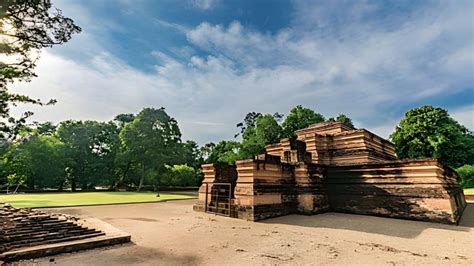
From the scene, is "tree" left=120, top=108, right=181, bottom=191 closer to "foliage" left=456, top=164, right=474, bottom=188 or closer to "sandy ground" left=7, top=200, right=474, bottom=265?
"sandy ground" left=7, top=200, right=474, bottom=265

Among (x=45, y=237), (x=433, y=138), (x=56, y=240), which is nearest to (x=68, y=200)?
(x=45, y=237)

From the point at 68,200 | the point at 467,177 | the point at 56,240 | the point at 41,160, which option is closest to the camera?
the point at 56,240

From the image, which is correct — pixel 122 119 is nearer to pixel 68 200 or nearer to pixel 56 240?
pixel 68 200

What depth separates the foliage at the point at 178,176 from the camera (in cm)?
3390

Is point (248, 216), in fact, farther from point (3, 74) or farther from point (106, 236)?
point (3, 74)

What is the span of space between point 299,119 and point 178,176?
18806 mm

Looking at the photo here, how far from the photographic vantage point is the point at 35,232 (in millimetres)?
5355

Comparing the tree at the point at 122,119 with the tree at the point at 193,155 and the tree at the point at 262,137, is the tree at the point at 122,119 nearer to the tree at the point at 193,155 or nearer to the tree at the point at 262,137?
the tree at the point at 193,155

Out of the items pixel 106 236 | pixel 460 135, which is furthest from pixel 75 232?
pixel 460 135

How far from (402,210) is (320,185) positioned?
10.1ft

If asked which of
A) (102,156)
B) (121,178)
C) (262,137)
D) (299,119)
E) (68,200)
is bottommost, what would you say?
(68,200)

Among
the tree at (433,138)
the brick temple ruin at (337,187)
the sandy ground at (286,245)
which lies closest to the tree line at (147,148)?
the tree at (433,138)

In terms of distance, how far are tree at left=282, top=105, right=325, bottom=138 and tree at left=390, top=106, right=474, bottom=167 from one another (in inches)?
394

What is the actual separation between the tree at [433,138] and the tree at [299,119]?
10.00m
